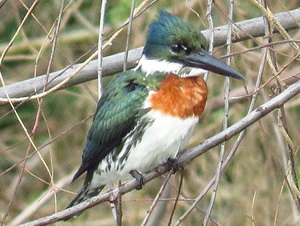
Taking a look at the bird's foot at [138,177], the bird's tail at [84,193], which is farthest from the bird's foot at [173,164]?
the bird's tail at [84,193]

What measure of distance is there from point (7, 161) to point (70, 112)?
0.58 metres

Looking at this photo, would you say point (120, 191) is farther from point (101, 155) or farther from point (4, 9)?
point (4, 9)

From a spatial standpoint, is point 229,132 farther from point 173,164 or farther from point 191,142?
point 191,142

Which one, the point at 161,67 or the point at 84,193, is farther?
the point at 84,193

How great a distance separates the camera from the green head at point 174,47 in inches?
130

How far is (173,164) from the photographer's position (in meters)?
3.33

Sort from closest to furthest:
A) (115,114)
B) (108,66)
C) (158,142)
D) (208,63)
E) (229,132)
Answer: (229,132), (208,63), (158,142), (115,114), (108,66)

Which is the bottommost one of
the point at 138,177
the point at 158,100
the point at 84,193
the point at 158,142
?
the point at 84,193

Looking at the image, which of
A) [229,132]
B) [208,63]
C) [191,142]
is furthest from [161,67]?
[191,142]

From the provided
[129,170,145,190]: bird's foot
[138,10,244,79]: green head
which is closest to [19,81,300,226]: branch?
[129,170,145,190]: bird's foot

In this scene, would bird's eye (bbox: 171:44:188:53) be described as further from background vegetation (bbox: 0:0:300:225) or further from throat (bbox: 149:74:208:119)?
background vegetation (bbox: 0:0:300:225)

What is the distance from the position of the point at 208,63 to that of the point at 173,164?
0.41m

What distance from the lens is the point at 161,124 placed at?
334 centimetres

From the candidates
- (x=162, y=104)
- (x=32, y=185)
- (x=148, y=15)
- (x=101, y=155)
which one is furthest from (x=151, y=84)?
(x=32, y=185)
